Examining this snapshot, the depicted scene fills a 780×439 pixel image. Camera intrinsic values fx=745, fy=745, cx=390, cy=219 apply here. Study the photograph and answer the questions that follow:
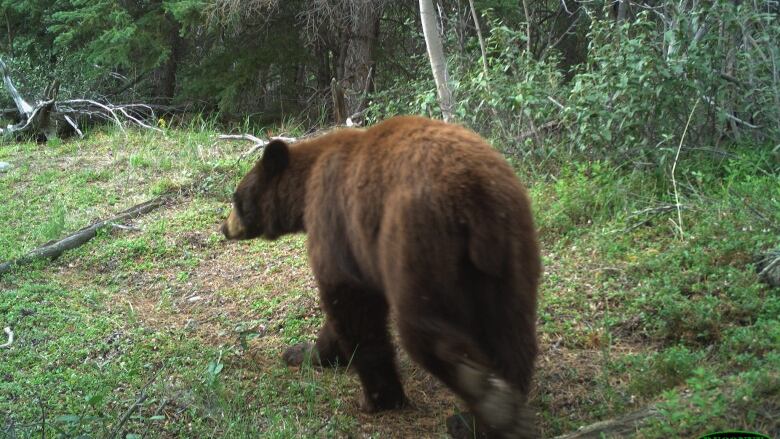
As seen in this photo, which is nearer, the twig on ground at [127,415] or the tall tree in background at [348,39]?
the twig on ground at [127,415]

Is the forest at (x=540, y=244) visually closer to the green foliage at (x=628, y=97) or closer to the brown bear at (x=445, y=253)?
the green foliage at (x=628, y=97)

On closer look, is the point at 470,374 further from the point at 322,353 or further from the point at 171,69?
the point at 171,69

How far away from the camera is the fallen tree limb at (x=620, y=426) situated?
3.58 metres

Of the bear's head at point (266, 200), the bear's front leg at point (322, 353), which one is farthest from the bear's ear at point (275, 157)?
the bear's front leg at point (322, 353)

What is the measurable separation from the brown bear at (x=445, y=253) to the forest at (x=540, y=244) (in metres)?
0.56

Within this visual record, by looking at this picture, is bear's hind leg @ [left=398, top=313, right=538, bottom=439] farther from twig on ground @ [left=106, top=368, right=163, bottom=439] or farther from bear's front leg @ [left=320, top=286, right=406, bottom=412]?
twig on ground @ [left=106, top=368, right=163, bottom=439]

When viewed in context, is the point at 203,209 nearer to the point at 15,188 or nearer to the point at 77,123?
the point at 15,188

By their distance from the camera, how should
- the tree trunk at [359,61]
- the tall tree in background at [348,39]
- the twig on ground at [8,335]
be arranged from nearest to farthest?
1. the twig on ground at [8,335]
2. the tall tree in background at [348,39]
3. the tree trunk at [359,61]

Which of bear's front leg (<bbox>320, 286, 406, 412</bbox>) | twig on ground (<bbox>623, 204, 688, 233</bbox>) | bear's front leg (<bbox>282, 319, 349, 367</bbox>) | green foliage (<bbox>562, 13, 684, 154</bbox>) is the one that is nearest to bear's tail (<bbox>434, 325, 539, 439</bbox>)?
bear's front leg (<bbox>320, 286, 406, 412</bbox>)

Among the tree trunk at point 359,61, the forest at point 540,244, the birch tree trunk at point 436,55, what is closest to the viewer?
the forest at point 540,244

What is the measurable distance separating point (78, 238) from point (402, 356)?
4.59 metres

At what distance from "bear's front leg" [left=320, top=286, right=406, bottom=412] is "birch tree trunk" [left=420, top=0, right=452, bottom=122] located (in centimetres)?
468

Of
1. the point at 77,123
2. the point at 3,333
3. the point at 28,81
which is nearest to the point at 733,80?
the point at 3,333

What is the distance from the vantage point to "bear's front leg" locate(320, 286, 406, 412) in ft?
15.4
